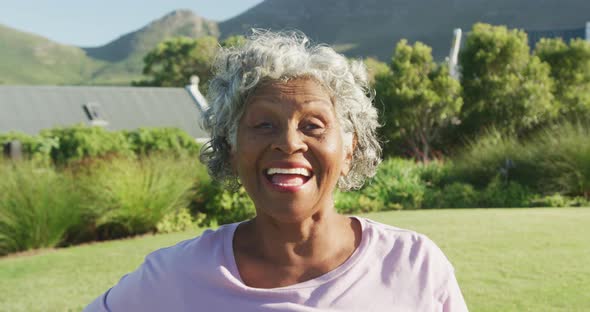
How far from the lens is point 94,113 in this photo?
36.3 metres

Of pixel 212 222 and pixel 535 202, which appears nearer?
pixel 212 222

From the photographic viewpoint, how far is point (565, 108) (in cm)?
2131

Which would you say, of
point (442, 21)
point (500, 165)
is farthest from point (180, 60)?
point (442, 21)

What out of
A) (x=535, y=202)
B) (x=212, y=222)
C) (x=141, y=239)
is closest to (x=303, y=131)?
(x=141, y=239)

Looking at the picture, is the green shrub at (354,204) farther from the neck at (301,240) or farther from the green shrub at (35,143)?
the neck at (301,240)

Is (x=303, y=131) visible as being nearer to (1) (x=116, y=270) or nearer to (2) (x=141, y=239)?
(1) (x=116, y=270)

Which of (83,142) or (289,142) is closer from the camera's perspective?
(289,142)

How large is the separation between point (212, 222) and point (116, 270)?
14.0ft

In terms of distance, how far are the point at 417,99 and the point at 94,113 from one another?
20862 mm

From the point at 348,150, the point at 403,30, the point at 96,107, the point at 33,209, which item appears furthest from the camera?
the point at 403,30

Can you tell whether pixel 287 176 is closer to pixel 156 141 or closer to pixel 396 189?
pixel 396 189

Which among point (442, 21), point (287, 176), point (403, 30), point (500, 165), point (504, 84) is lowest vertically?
point (500, 165)

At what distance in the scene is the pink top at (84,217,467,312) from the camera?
191cm

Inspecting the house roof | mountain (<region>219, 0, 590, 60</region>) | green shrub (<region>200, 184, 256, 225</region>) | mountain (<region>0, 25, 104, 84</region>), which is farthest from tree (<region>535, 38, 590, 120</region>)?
mountain (<region>0, 25, 104, 84</region>)
